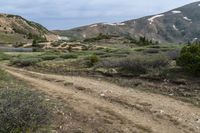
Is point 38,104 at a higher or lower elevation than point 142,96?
higher

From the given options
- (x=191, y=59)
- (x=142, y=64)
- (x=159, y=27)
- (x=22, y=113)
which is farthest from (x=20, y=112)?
(x=159, y=27)

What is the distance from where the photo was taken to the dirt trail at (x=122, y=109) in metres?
11.4

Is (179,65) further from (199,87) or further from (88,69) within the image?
(88,69)

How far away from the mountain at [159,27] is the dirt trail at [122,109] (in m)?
120

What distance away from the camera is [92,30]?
153 meters

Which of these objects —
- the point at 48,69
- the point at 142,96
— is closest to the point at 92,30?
the point at 48,69

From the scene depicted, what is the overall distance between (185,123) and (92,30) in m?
141

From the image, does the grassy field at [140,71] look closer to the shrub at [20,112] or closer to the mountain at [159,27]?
the shrub at [20,112]

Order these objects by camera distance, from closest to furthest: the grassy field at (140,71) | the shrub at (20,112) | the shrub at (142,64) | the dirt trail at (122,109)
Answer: the shrub at (20,112)
the dirt trail at (122,109)
the grassy field at (140,71)
the shrub at (142,64)

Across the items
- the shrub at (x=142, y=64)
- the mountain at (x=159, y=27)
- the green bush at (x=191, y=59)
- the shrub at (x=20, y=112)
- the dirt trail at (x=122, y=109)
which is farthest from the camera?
the mountain at (x=159, y=27)

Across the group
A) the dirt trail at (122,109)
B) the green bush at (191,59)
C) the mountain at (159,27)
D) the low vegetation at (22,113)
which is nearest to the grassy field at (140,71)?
the green bush at (191,59)

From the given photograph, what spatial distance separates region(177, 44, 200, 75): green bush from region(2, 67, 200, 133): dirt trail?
3256mm

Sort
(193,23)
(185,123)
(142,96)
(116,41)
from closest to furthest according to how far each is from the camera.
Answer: (185,123)
(142,96)
(116,41)
(193,23)

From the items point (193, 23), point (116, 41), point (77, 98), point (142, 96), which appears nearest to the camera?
point (77, 98)
